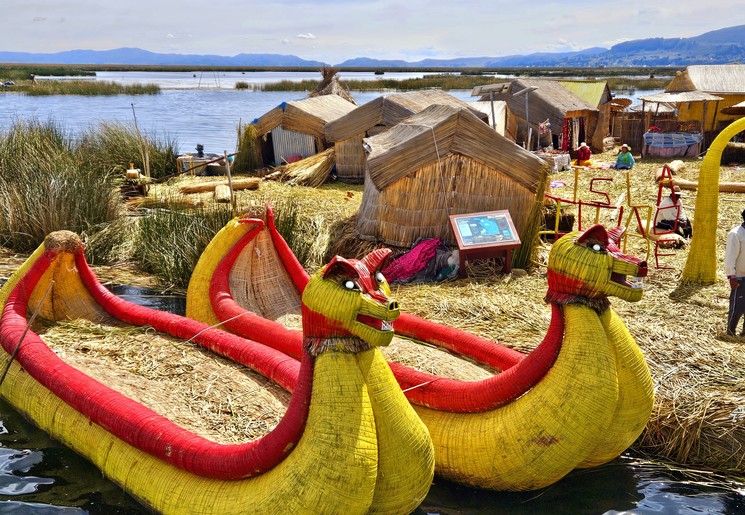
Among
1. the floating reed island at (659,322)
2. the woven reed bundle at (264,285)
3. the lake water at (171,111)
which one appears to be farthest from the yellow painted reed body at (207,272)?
the lake water at (171,111)

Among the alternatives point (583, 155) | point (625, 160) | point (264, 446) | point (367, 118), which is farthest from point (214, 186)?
point (264, 446)

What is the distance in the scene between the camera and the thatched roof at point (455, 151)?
9156 millimetres

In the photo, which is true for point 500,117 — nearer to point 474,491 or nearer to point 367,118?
point 367,118

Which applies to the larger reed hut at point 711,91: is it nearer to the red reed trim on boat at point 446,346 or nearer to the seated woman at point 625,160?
the seated woman at point 625,160

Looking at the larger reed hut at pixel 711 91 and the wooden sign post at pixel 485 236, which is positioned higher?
the larger reed hut at pixel 711 91

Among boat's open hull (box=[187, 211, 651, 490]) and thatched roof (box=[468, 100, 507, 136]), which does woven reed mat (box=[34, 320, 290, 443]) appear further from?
thatched roof (box=[468, 100, 507, 136])

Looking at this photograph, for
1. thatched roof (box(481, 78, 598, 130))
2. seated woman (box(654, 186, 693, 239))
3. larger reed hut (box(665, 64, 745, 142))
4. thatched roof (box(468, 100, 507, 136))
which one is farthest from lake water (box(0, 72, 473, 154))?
seated woman (box(654, 186, 693, 239))

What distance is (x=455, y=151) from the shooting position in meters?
9.17

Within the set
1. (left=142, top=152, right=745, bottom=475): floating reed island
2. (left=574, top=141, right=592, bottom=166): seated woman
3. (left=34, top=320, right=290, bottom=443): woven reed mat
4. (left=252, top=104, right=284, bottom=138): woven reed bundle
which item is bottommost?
(left=142, top=152, right=745, bottom=475): floating reed island

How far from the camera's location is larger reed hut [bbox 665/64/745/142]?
76.8ft

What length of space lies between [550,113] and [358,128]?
25.9 ft

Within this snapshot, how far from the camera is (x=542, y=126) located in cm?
2030

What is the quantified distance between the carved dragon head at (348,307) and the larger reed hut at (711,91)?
21860 millimetres

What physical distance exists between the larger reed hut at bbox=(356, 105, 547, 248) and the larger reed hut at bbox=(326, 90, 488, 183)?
593 cm
